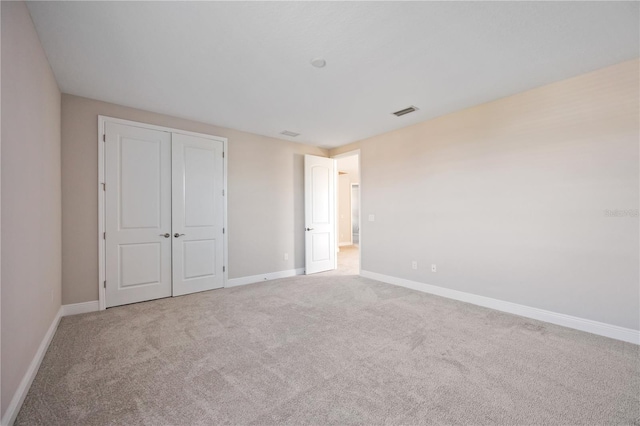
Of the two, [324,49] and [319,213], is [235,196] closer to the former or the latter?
[319,213]

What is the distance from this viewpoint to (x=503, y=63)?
2.57m

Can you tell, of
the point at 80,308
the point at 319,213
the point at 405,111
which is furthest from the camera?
the point at 319,213

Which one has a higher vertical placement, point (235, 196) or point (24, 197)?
point (235, 196)

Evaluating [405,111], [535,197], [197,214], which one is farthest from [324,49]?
[197,214]

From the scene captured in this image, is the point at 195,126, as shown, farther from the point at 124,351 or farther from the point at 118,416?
the point at 118,416

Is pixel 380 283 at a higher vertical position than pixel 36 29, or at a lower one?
lower

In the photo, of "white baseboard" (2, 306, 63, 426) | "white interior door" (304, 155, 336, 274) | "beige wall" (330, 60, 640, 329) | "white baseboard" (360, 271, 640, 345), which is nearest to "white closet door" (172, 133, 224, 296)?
"white baseboard" (2, 306, 63, 426)

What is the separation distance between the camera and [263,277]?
4875mm

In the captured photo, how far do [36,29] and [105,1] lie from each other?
0.79 metres

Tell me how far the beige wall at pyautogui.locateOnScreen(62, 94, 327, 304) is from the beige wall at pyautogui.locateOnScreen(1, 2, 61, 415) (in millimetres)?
582

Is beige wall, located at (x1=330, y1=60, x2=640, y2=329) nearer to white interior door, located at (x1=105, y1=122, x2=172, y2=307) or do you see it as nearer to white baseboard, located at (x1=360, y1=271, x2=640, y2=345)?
white baseboard, located at (x1=360, y1=271, x2=640, y2=345)

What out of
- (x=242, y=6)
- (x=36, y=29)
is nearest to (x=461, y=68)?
(x=242, y=6)

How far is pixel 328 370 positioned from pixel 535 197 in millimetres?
2946

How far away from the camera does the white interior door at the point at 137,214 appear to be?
3.46m
